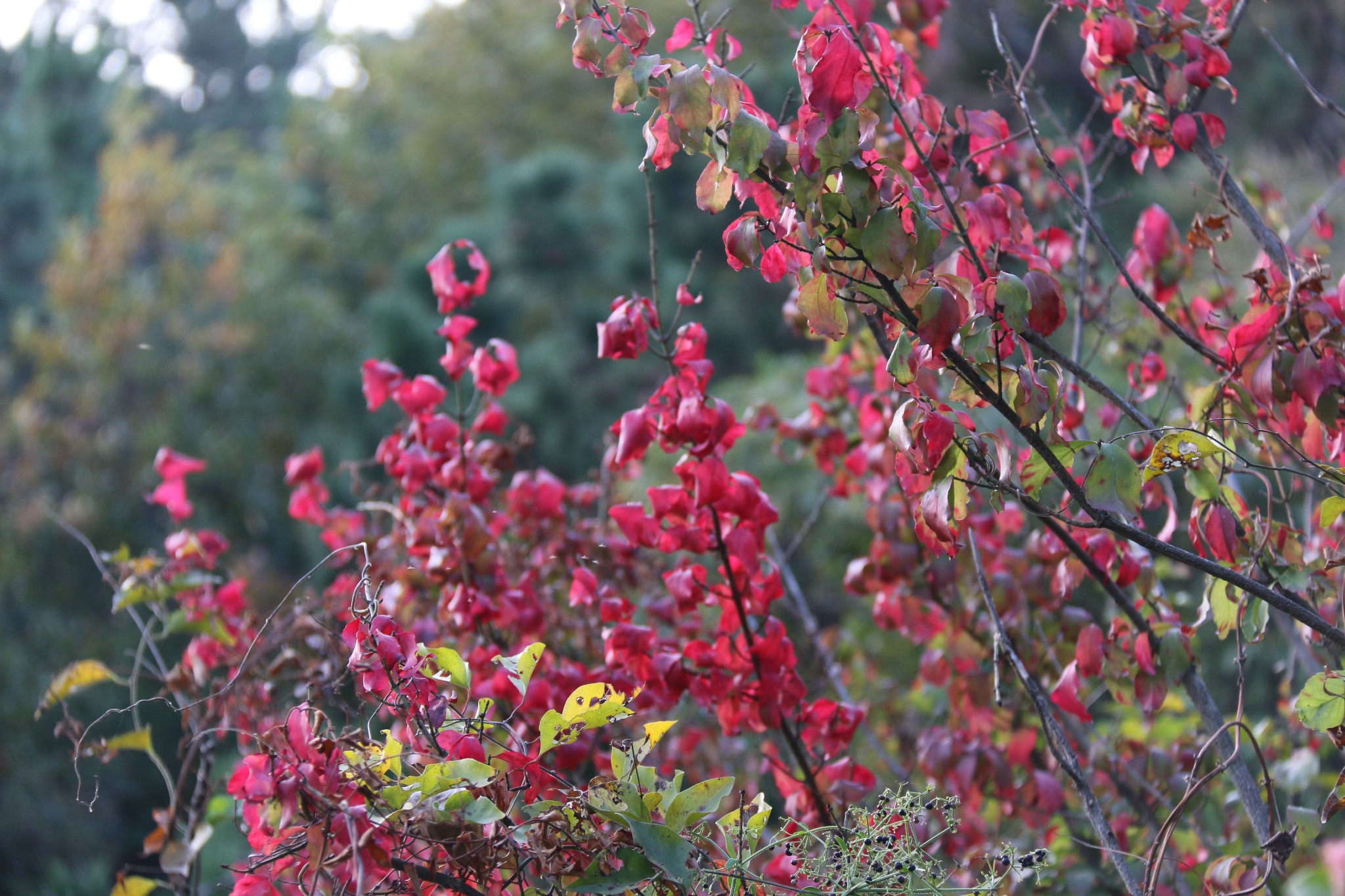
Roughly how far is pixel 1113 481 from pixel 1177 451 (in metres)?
0.09

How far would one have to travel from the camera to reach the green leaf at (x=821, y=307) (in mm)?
989

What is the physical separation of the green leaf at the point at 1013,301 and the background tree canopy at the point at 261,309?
338 centimetres

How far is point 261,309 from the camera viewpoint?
8781 millimetres

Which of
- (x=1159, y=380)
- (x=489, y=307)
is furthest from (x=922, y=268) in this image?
(x=489, y=307)

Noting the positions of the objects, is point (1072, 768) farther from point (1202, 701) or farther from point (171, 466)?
point (171, 466)

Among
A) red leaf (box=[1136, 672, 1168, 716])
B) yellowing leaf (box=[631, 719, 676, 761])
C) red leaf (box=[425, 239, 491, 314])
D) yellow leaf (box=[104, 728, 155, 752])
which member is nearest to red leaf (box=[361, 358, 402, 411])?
red leaf (box=[425, 239, 491, 314])

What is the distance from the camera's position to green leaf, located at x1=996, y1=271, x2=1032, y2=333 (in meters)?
0.98

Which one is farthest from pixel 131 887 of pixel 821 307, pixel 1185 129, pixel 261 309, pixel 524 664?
pixel 261 309

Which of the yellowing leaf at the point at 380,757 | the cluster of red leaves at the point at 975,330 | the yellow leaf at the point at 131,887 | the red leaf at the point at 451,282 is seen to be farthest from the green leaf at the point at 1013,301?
the yellow leaf at the point at 131,887

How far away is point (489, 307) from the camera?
7.89 meters

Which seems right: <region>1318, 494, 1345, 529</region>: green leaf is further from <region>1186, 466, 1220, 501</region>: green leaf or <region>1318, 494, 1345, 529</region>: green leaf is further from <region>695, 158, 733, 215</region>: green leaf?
<region>695, 158, 733, 215</region>: green leaf

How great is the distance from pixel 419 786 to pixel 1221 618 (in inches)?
36.4

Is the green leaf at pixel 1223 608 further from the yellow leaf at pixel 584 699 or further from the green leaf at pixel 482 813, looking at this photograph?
the green leaf at pixel 482 813

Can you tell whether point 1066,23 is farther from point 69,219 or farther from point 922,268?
point 922,268
